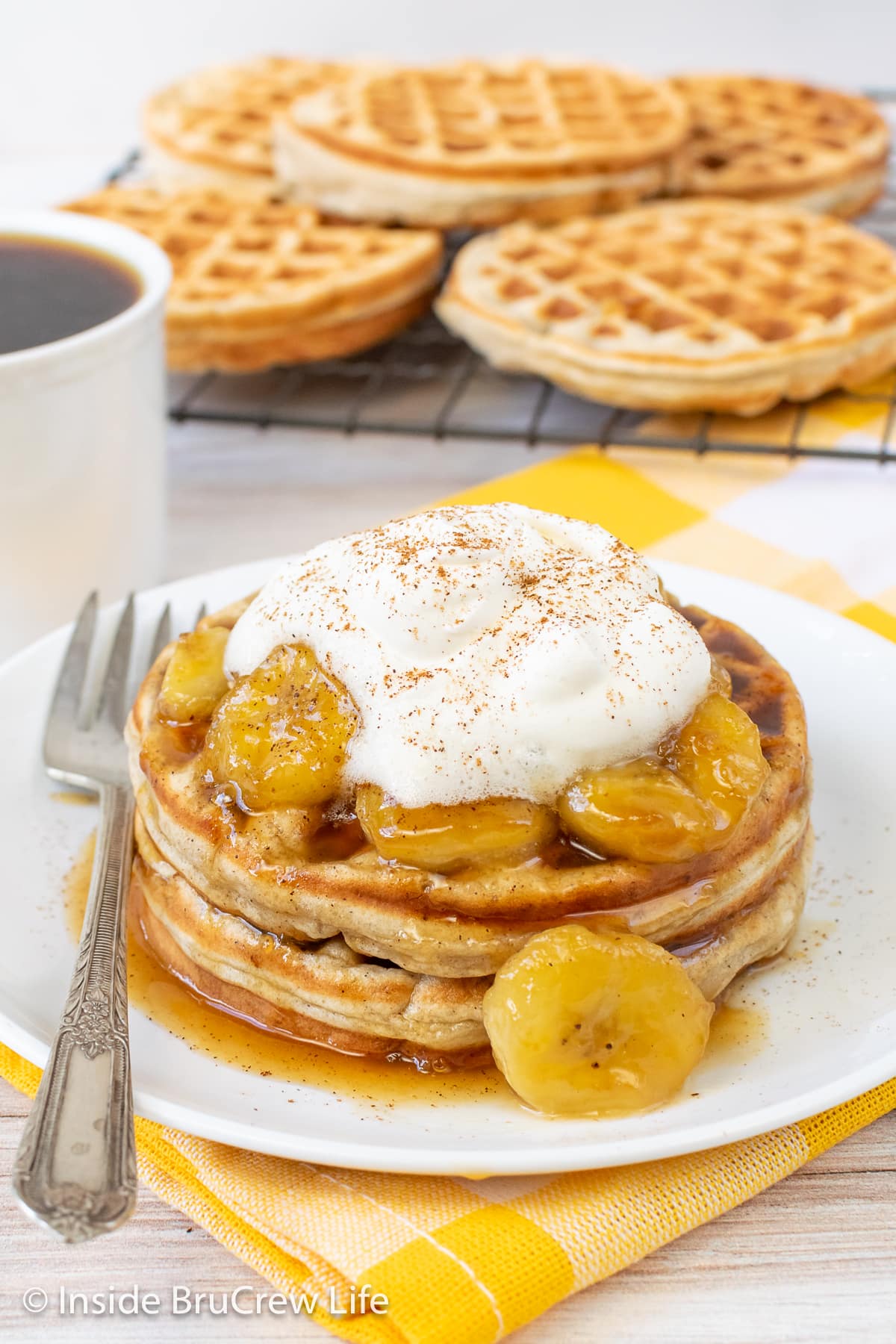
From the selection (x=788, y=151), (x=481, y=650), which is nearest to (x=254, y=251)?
(x=788, y=151)

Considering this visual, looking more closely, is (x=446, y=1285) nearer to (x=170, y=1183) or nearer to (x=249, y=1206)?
(x=249, y=1206)

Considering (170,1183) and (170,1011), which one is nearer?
(170,1183)

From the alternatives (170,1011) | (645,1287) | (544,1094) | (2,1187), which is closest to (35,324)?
(170,1011)

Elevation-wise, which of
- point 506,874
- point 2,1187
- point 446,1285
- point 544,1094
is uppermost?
point 506,874

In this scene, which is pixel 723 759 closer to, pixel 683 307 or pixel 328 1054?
pixel 328 1054

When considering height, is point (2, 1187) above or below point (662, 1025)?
below

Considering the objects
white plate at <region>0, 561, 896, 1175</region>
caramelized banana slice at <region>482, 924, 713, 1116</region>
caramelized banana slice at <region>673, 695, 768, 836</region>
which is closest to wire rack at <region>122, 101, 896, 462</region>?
white plate at <region>0, 561, 896, 1175</region>
